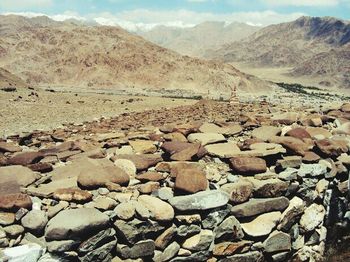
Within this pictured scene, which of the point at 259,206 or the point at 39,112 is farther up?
the point at 259,206

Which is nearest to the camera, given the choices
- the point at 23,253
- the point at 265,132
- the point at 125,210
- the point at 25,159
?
the point at 23,253

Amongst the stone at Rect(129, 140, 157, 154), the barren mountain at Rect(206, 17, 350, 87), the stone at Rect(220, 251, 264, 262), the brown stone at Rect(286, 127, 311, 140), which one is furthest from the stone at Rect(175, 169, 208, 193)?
the barren mountain at Rect(206, 17, 350, 87)

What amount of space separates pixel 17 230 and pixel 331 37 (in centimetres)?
19149

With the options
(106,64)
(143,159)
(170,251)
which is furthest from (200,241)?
(106,64)

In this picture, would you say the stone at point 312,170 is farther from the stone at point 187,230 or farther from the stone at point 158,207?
the stone at point 158,207

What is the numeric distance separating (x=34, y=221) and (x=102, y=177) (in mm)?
1044

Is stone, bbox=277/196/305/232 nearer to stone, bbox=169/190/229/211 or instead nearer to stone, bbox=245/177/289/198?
stone, bbox=245/177/289/198

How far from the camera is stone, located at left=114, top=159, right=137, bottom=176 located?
20.2 feet

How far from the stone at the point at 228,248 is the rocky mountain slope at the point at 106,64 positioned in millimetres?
62460

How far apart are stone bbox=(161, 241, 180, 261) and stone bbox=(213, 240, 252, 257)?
1.67 ft

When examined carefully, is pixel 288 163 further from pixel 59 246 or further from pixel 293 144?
pixel 59 246

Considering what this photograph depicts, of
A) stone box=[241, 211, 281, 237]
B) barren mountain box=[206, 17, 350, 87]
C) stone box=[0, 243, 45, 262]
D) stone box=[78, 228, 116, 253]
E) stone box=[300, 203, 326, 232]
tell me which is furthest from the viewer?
barren mountain box=[206, 17, 350, 87]

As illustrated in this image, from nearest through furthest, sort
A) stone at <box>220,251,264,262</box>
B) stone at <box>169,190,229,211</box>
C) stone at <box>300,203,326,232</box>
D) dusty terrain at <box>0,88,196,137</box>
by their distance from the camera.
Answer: stone at <box>169,190,229,211</box>, stone at <box>220,251,264,262</box>, stone at <box>300,203,326,232</box>, dusty terrain at <box>0,88,196,137</box>

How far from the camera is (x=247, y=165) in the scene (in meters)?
6.45
